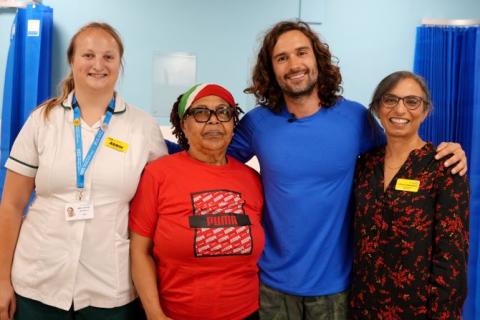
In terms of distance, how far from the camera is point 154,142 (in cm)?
158

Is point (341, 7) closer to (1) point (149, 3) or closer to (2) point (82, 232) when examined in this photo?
(1) point (149, 3)

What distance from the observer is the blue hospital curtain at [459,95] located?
2469 mm

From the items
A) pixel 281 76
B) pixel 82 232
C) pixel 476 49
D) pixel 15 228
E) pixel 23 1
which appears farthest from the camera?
pixel 23 1

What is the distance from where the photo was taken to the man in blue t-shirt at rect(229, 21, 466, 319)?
151 cm

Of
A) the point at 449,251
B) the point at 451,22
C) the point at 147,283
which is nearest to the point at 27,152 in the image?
the point at 147,283

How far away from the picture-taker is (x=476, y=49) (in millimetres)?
2475

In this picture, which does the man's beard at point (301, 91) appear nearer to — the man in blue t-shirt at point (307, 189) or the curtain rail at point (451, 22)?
the man in blue t-shirt at point (307, 189)

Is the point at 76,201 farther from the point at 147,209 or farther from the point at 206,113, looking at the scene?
the point at 206,113

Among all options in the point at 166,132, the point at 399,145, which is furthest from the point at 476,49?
the point at 166,132

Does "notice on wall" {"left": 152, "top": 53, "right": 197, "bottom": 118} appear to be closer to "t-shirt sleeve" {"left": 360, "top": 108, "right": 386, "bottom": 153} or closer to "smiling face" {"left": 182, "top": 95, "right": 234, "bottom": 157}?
"smiling face" {"left": 182, "top": 95, "right": 234, "bottom": 157}

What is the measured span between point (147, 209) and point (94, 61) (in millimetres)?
592

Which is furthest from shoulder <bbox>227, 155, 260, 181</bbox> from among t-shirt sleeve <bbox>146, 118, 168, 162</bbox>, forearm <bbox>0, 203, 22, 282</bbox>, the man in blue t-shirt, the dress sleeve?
forearm <bbox>0, 203, 22, 282</bbox>

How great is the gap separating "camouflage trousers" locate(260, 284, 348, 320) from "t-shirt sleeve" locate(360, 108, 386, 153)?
0.62 m

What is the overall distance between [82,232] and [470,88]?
2486 millimetres
